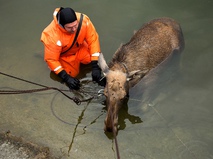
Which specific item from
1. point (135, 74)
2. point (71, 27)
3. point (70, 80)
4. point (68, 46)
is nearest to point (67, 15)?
point (71, 27)

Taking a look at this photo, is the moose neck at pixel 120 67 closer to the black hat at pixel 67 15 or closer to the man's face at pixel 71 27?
the man's face at pixel 71 27

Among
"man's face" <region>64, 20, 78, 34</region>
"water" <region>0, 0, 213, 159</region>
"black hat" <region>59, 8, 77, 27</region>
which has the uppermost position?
"black hat" <region>59, 8, 77, 27</region>

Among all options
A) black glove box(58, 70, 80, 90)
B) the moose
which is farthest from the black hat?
black glove box(58, 70, 80, 90)

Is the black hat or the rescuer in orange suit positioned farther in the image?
the rescuer in orange suit

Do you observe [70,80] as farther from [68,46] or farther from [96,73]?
[68,46]

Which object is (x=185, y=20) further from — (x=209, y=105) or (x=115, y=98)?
(x=115, y=98)

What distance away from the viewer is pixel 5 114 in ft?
20.9

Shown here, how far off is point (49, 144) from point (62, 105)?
1.16m

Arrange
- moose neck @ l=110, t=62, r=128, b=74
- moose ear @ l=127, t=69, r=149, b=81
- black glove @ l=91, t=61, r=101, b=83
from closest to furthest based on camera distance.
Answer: moose ear @ l=127, t=69, r=149, b=81 < moose neck @ l=110, t=62, r=128, b=74 < black glove @ l=91, t=61, r=101, b=83

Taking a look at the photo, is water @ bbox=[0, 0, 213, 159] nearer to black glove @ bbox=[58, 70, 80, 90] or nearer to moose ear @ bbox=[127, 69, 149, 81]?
black glove @ bbox=[58, 70, 80, 90]

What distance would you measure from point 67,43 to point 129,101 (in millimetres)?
1853

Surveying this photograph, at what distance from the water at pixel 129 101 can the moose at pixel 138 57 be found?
436 millimetres

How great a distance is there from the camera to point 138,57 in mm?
6820

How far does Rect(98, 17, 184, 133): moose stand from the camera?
543cm
